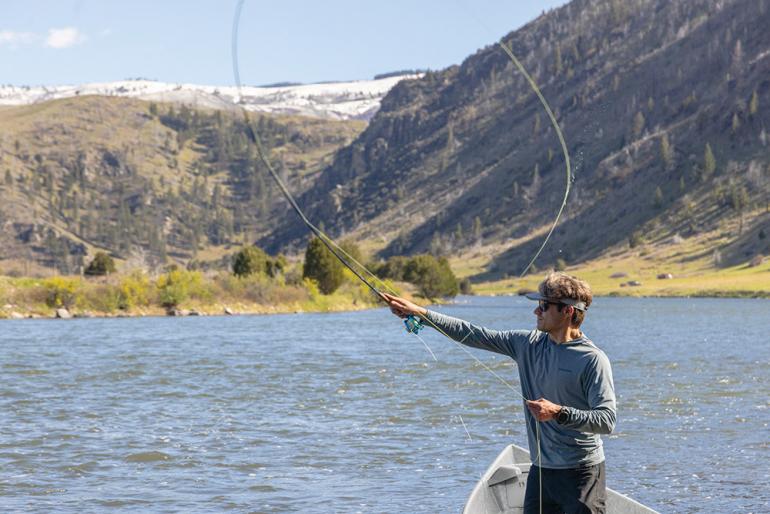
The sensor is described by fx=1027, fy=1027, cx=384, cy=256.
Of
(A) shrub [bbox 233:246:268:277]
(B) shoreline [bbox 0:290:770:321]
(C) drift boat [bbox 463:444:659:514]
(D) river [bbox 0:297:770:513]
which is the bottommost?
(B) shoreline [bbox 0:290:770:321]

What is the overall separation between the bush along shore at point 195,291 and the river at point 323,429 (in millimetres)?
42292

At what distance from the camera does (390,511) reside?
49.7 feet

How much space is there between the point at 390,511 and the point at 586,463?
7.57 metres

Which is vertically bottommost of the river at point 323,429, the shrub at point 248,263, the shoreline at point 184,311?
the shoreline at point 184,311

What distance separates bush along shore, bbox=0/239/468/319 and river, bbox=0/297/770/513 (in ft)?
139

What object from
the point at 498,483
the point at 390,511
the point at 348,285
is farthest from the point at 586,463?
the point at 348,285

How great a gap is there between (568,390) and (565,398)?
0.08 meters

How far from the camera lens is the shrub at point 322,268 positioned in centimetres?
10788

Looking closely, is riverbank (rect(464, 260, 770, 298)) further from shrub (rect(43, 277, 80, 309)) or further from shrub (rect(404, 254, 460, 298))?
shrub (rect(43, 277, 80, 309))

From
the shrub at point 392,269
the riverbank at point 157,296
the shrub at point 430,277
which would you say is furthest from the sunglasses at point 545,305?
the shrub at point 392,269

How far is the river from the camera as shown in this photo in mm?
16453

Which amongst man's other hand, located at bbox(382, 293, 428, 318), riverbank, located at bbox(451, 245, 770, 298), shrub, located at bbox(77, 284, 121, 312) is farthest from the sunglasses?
riverbank, located at bbox(451, 245, 770, 298)

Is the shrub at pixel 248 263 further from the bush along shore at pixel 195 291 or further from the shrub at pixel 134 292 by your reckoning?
the shrub at pixel 134 292

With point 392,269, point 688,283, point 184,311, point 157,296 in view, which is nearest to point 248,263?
point 157,296
